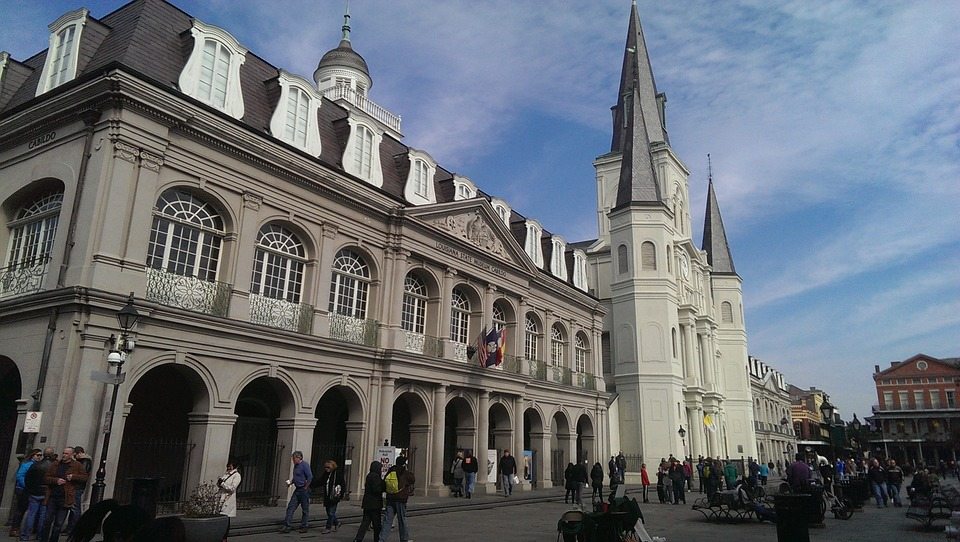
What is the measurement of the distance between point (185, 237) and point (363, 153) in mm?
7339

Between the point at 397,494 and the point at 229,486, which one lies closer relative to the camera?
the point at 397,494

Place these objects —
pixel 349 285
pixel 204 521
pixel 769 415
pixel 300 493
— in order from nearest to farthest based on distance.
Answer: pixel 204 521 → pixel 300 493 → pixel 349 285 → pixel 769 415

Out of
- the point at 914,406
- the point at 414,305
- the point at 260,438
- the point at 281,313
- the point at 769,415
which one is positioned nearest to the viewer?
the point at 281,313

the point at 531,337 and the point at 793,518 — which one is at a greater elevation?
the point at 531,337

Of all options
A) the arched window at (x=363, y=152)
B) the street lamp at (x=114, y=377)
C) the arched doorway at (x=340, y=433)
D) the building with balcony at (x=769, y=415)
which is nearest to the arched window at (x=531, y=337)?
the arched doorway at (x=340, y=433)

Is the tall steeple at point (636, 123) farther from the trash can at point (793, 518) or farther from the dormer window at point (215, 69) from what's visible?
the trash can at point (793, 518)

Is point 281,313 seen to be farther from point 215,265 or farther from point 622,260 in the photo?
point 622,260

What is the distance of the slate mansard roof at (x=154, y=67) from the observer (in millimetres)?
15703

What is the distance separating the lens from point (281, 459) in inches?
684

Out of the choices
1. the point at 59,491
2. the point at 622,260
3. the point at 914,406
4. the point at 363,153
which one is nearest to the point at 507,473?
the point at 363,153

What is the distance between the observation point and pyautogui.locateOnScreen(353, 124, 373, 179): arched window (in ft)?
70.3

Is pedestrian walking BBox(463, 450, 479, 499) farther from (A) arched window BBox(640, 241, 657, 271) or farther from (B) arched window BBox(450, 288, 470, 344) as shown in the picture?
(A) arched window BBox(640, 241, 657, 271)

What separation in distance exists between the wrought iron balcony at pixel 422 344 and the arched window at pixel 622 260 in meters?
18.5

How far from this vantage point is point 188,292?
51.0ft
